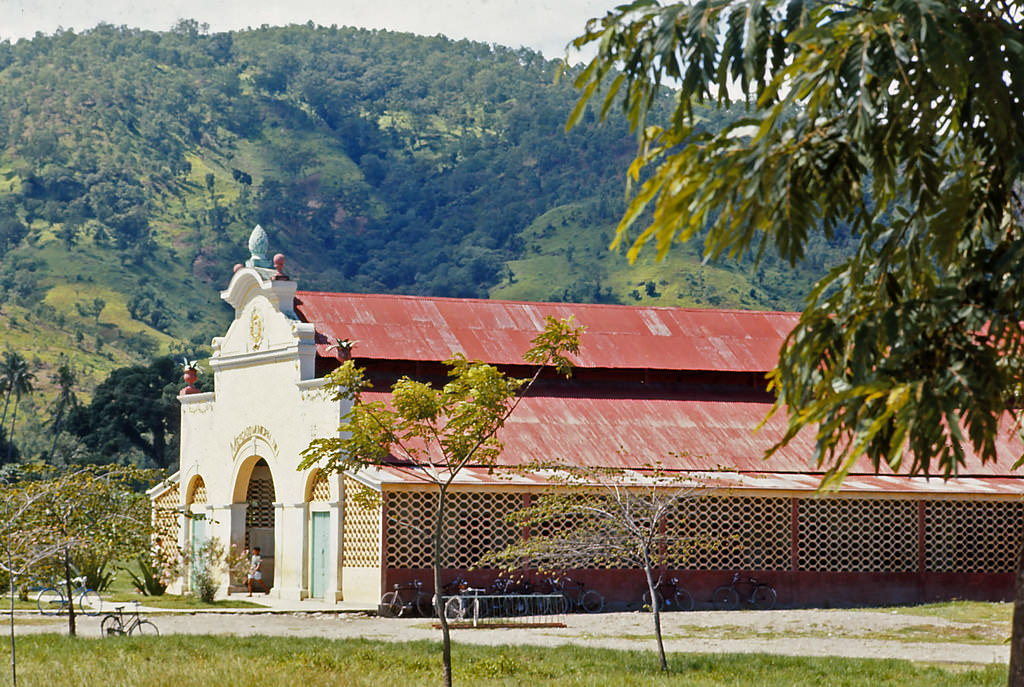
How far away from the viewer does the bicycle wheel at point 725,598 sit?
29672mm

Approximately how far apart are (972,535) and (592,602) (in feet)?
27.5

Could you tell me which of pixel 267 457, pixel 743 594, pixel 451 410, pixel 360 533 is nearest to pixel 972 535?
pixel 743 594

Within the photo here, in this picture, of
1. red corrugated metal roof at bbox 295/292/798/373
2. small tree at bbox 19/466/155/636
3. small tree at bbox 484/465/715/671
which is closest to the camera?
small tree at bbox 19/466/155/636

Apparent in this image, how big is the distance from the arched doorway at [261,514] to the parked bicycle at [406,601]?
26.7 ft

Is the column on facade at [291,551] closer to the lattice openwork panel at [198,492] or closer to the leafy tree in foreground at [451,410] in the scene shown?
the lattice openwork panel at [198,492]

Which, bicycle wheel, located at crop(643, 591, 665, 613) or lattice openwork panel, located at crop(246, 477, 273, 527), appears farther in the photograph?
lattice openwork panel, located at crop(246, 477, 273, 527)

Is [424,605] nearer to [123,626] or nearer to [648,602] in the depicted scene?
[648,602]

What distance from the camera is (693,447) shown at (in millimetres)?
31812

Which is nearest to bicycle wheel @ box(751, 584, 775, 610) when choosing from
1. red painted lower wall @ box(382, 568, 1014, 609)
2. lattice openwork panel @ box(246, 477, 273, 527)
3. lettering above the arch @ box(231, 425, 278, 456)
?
red painted lower wall @ box(382, 568, 1014, 609)

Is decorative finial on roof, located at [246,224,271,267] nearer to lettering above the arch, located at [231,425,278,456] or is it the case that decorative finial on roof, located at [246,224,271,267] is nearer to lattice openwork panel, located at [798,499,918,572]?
lettering above the arch, located at [231,425,278,456]

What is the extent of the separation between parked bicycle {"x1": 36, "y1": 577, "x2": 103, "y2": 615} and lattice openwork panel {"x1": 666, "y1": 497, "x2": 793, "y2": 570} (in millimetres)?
11337

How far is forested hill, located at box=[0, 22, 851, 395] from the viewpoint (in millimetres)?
128625

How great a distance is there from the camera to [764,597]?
98.4ft

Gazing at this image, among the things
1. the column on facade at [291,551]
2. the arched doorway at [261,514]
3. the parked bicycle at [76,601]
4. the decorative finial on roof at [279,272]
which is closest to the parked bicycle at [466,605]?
the column on facade at [291,551]
